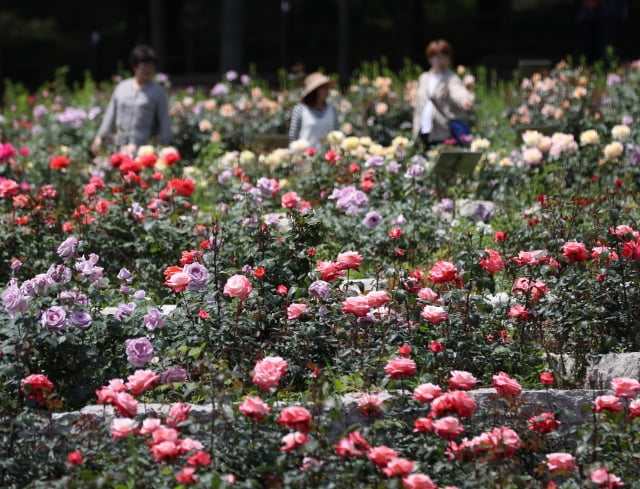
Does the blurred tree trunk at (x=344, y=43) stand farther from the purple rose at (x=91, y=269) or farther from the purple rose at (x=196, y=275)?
the purple rose at (x=196, y=275)

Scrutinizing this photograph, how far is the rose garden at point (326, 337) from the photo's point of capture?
3326 mm

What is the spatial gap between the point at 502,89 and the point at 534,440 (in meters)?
8.06

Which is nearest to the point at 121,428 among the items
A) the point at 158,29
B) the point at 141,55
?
the point at 141,55

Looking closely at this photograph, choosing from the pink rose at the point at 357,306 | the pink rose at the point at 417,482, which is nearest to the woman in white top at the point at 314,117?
the pink rose at the point at 357,306

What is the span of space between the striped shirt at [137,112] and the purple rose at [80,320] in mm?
4821

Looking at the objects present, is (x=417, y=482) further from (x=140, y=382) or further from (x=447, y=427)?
(x=140, y=382)

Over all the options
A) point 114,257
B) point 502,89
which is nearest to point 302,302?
point 114,257

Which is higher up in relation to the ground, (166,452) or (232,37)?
(232,37)

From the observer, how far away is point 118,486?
3459 millimetres

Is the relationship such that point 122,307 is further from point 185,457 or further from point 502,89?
point 502,89

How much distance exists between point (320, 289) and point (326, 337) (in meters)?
0.20

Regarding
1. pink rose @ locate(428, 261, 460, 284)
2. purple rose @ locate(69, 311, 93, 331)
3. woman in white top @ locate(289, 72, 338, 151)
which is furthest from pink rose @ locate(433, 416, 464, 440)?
woman in white top @ locate(289, 72, 338, 151)

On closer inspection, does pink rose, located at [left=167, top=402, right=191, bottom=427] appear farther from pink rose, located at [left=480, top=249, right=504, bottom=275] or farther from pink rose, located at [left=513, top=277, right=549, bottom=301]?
pink rose, located at [left=513, top=277, right=549, bottom=301]

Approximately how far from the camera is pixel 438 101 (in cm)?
843
